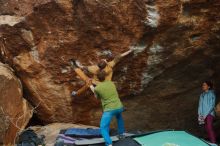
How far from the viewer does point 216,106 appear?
974 centimetres

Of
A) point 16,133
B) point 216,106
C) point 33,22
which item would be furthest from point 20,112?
point 216,106

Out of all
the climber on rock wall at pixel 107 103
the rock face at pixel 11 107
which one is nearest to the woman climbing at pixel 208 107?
the climber on rock wall at pixel 107 103

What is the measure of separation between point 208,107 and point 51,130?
3.05 meters

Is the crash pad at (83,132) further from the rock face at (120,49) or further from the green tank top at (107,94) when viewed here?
the rock face at (120,49)

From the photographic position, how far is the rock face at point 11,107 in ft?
28.8

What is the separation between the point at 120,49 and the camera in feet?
30.1

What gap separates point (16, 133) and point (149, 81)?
9.06 ft

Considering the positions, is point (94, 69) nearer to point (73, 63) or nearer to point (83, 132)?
point (73, 63)

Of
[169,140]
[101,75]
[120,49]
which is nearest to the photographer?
[169,140]

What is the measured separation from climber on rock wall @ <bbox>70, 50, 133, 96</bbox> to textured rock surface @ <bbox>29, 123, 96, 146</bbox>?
70 centimetres

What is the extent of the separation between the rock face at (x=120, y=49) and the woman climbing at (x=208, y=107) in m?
0.58

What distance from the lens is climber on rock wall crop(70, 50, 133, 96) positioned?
28.1 ft

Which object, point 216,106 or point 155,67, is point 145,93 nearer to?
point 155,67

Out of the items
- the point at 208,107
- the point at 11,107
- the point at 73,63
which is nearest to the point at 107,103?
the point at 73,63
